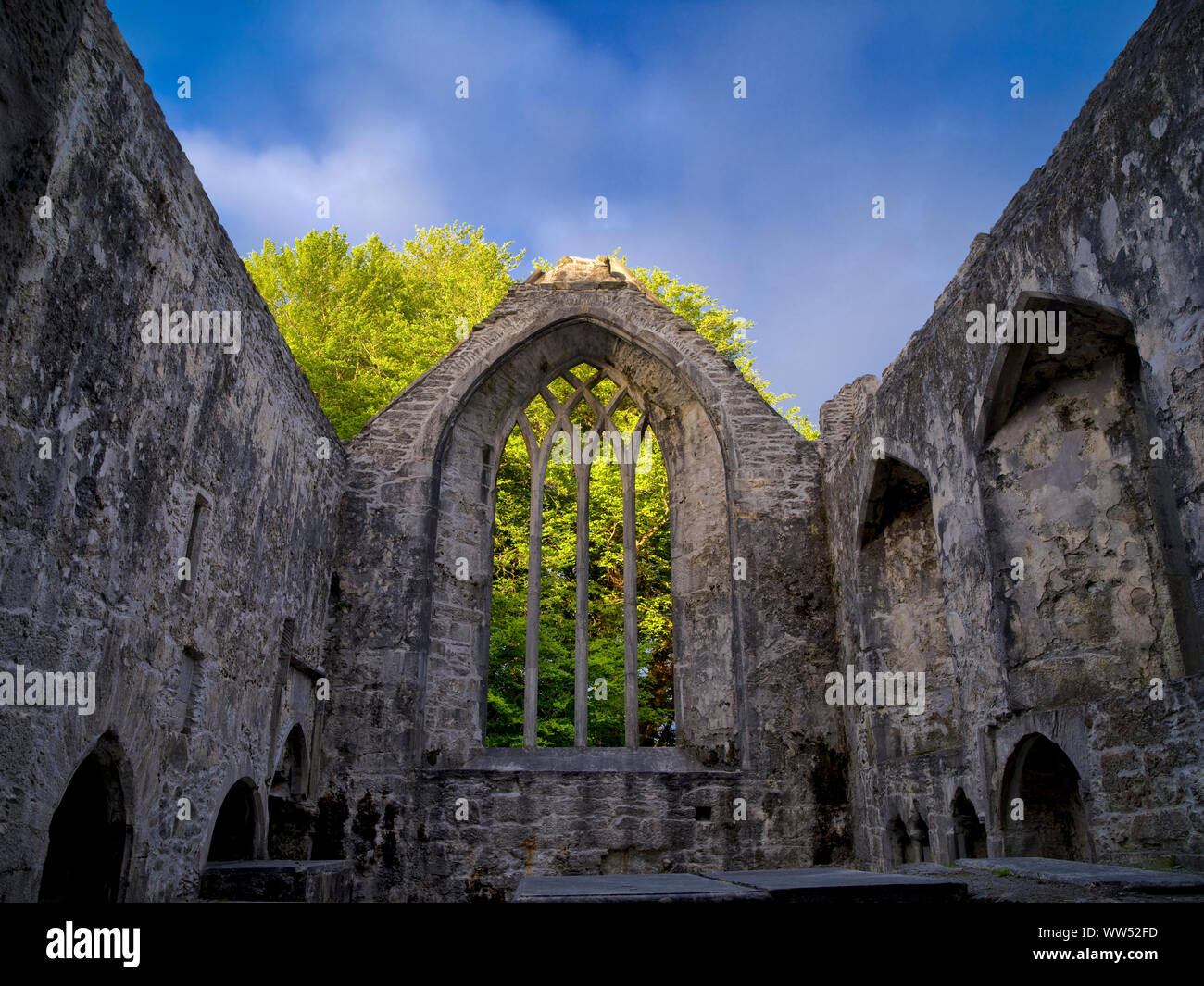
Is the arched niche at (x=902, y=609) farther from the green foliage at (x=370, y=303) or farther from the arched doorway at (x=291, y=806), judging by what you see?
the green foliage at (x=370, y=303)

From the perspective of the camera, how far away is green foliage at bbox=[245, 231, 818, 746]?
11.3 m

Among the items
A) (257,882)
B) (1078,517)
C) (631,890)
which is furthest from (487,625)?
(631,890)

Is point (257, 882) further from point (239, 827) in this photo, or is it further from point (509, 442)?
point (509, 442)

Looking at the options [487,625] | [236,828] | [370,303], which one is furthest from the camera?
[370,303]

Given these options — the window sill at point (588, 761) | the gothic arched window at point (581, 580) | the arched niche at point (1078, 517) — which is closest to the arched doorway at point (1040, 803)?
the arched niche at point (1078, 517)

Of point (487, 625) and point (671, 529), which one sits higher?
point (671, 529)

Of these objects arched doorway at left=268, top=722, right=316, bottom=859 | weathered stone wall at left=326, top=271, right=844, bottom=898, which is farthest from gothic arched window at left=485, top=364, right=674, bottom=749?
arched doorway at left=268, top=722, right=316, bottom=859

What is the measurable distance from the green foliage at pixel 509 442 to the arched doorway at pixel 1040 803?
5.84 m

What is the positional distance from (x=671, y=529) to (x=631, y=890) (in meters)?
7.16

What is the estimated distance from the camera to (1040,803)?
503cm

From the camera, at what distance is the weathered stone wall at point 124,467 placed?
135 inches

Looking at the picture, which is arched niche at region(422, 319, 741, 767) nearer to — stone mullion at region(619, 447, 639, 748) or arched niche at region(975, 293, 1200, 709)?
stone mullion at region(619, 447, 639, 748)
